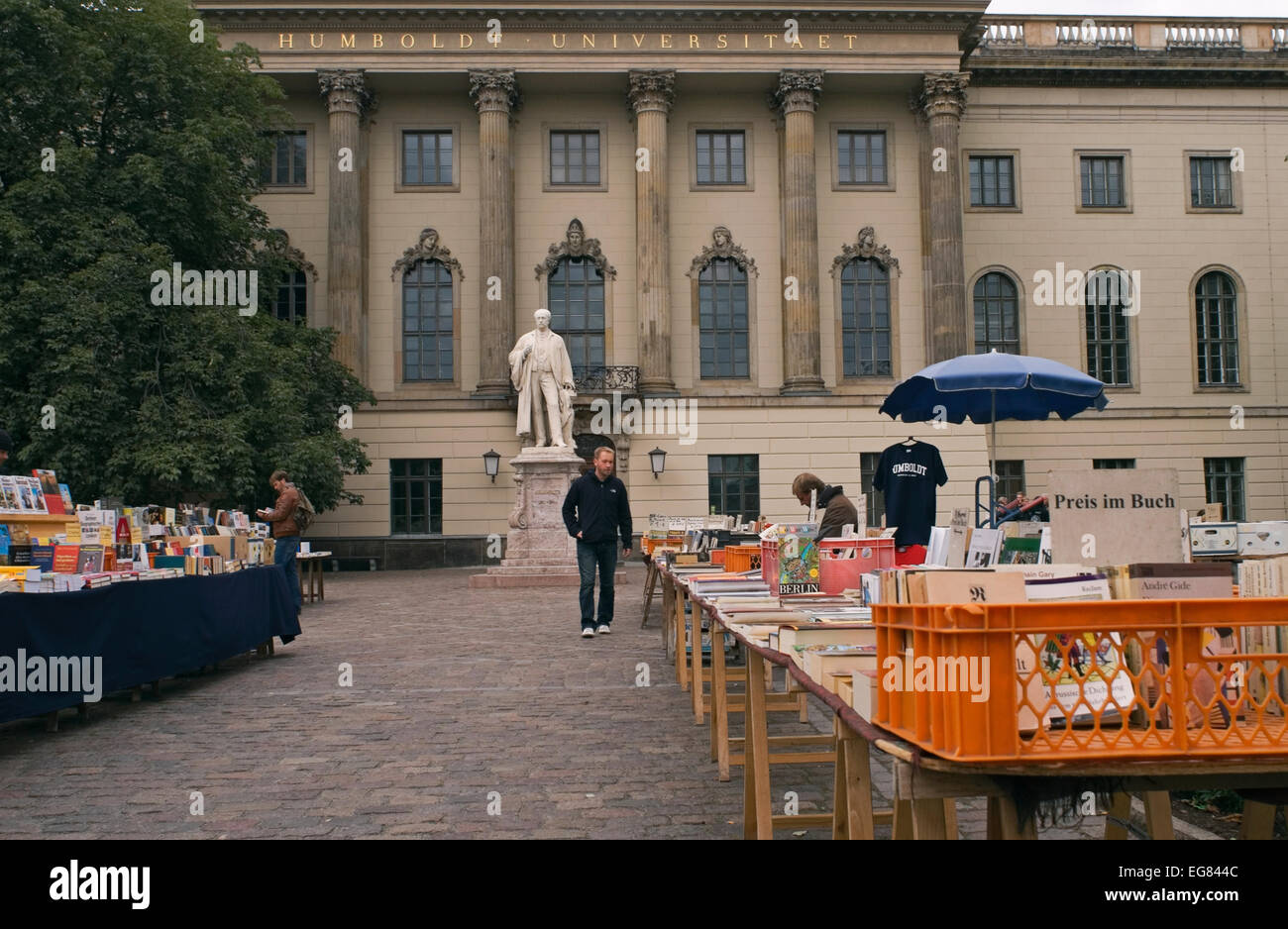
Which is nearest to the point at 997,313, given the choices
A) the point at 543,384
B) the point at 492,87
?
the point at 492,87

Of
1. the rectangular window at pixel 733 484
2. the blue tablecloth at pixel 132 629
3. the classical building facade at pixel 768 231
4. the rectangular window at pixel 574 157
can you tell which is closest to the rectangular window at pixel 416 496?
the classical building facade at pixel 768 231

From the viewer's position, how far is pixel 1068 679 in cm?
308

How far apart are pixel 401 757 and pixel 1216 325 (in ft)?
128

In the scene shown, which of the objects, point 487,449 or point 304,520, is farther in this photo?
point 487,449

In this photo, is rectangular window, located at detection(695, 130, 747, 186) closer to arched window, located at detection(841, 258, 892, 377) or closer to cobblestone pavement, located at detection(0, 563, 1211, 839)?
arched window, located at detection(841, 258, 892, 377)

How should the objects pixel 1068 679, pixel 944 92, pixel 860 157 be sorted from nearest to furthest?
pixel 1068 679 → pixel 944 92 → pixel 860 157

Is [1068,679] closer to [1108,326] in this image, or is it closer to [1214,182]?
[1108,326]

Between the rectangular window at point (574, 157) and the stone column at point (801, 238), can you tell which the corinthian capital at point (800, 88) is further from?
the rectangular window at point (574, 157)

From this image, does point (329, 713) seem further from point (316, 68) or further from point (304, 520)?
point (316, 68)

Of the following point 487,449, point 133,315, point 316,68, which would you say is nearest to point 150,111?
point 133,315

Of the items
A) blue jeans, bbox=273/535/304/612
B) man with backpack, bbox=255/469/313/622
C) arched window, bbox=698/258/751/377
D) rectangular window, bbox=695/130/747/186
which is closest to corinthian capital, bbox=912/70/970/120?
rectangular window, bbox=695/130/747/186
